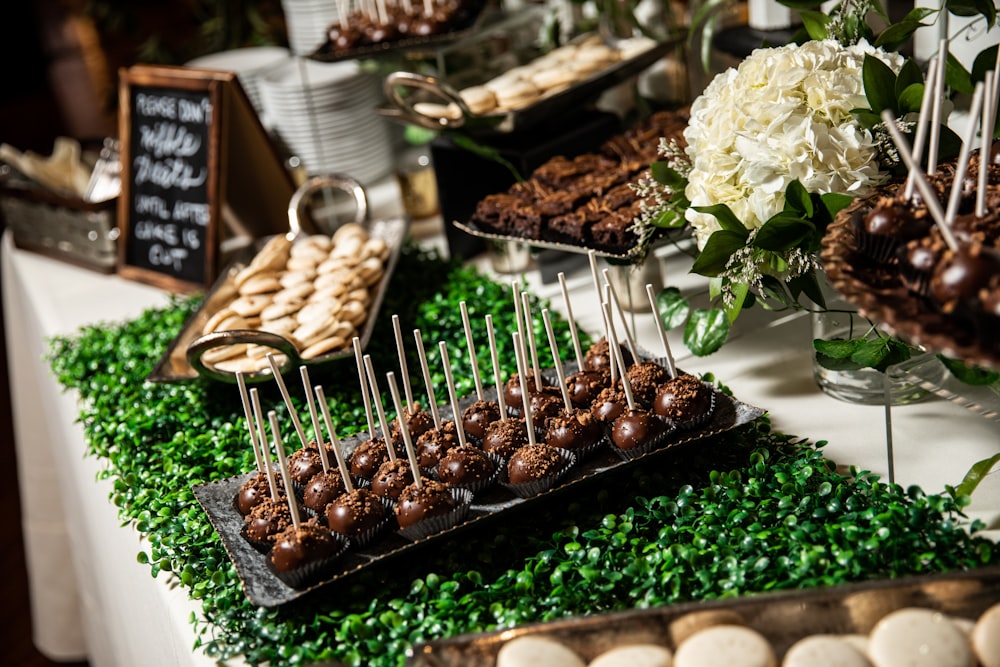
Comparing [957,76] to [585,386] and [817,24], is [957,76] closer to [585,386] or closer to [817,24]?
[817,24]

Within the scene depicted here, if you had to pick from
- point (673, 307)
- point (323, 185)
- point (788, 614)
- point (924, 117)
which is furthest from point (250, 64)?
point (788, 614)

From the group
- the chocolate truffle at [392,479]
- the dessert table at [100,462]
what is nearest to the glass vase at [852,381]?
the dessert table at [100,462]

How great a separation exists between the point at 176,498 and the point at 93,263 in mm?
1125

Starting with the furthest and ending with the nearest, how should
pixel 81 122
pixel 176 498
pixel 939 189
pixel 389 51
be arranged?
pixel 81 122 < pixel 389 51 < pixel 176 498 < pixel 939 189

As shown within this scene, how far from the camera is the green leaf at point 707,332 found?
1.33 meters

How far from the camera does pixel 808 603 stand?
840 mm

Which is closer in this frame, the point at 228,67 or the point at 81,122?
the point at 228,67

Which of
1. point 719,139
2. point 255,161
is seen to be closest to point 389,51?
point 255,161

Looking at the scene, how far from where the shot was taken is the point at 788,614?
843 millimetres

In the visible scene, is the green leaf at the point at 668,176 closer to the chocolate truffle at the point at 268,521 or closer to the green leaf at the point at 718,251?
the green leaf at the point at 718,251

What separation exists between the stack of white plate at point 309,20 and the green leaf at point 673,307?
1.45 metres

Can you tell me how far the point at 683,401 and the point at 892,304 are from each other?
1.05ft

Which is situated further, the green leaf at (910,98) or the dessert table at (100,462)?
the dessert table at (100,462)

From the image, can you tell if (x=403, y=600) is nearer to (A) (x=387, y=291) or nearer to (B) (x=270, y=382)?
(B) (x=270, y=382)
